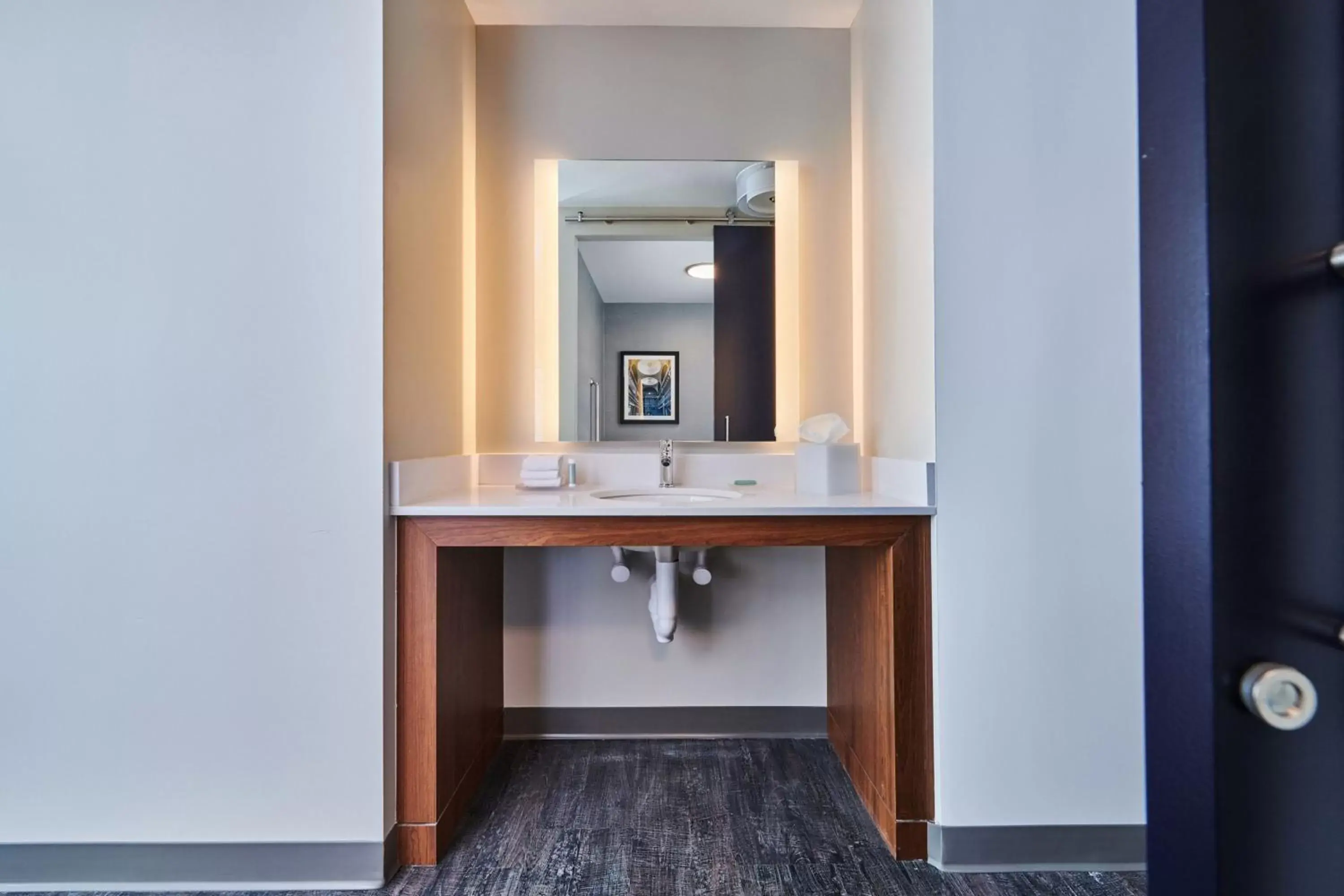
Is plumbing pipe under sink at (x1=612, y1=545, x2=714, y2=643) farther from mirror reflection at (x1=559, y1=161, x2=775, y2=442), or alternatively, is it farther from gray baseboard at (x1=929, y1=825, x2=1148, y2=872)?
gray baseboard at (x1=929, y1=825, x2=1148, y2=872)

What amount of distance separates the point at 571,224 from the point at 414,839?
1.80m

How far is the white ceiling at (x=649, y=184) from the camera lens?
216 cm

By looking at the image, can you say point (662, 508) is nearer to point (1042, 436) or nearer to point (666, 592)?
point (666, 592)

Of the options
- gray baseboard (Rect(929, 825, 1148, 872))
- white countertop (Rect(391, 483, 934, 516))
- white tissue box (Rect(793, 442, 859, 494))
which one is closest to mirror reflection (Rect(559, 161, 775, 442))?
white tissue box (Rect(793, 442, 859, 494))

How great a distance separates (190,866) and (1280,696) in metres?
1.92

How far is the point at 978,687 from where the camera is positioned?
1.49 metres

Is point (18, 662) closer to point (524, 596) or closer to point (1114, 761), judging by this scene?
point (524, 596)

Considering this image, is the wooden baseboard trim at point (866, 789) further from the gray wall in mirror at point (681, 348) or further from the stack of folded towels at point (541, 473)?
the stack of folded towels at point (541, 473)

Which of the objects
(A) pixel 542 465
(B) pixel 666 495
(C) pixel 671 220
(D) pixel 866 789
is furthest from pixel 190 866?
(C) pixel 671 220

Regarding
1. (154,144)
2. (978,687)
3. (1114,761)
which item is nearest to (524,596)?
(978,687)

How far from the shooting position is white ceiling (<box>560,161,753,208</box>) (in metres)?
2.16

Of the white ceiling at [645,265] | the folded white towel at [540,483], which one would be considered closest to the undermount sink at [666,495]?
the folded white towel at [540,483]

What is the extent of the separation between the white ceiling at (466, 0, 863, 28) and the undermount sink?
1519mm

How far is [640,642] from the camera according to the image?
2.16 meters
